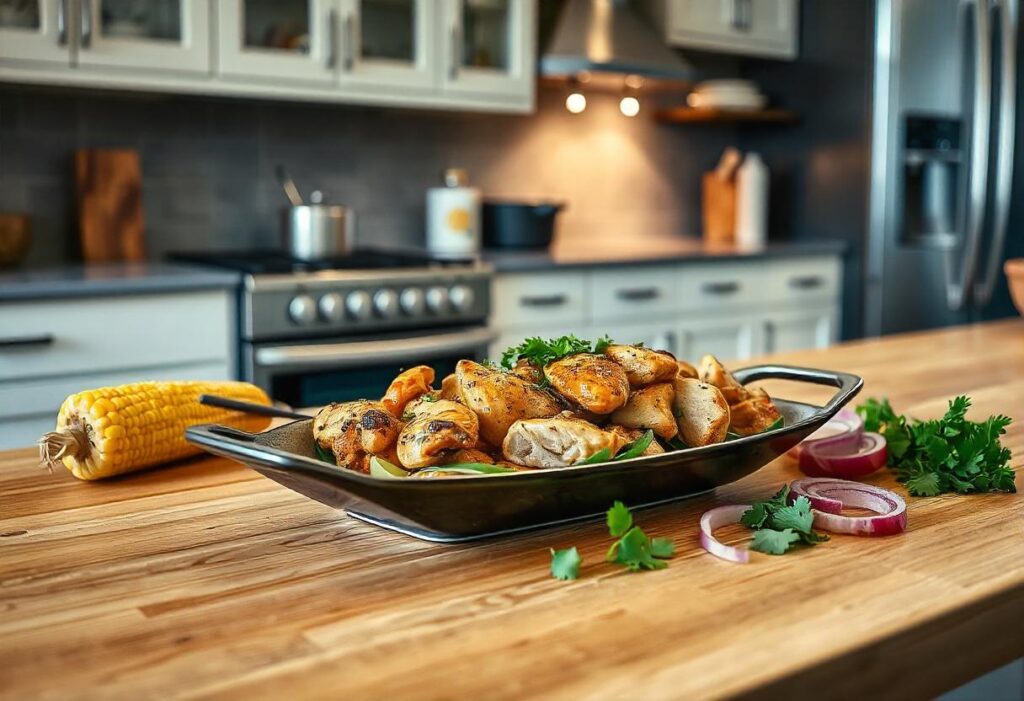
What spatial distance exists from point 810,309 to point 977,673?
11.9 ft

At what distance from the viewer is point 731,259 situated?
13.0ft

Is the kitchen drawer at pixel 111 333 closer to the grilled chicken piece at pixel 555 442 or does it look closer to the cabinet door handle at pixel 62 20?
the cabinet door handle at pixel 62 20

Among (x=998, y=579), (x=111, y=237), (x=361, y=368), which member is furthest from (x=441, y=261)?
(x=998, y=579)

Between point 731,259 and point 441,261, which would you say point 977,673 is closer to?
point 441,261

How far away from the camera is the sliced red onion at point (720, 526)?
2.87 ft

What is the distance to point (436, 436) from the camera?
87 cm

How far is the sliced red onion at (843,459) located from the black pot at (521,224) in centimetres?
278

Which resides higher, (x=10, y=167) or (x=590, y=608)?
(x=10, y=167)

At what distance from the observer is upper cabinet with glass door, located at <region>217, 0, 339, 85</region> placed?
3.08m

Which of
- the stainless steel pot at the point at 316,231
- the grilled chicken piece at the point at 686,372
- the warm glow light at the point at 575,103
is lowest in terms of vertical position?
the grilled chicken piece at the point at 686,372

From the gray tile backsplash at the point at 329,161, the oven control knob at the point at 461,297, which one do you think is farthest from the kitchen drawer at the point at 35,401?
the oven control knob at the point at 461,297

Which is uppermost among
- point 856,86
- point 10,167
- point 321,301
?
point 856,86

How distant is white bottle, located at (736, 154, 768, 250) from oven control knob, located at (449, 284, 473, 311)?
167cm

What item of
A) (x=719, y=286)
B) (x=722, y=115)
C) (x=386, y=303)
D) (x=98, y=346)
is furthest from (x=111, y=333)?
(x=722, y=115)
